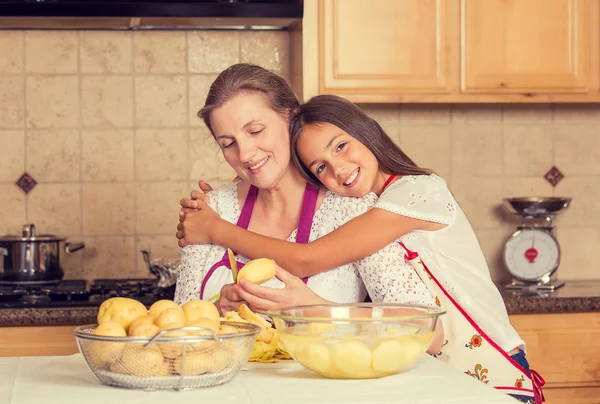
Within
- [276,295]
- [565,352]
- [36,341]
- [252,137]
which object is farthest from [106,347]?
[565,352]

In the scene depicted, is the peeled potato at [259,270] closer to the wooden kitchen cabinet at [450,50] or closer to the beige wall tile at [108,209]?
the wooden kitchen cabinet at [450,50]

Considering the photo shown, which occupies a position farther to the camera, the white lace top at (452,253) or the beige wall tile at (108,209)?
the beige wall tile at (108,209)

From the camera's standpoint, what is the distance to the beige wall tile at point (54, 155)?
311 cm

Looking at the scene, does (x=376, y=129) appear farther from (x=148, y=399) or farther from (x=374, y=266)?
(x=148, y=399)

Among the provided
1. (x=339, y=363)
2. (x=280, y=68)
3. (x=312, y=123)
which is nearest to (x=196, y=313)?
(x=339, y=363)

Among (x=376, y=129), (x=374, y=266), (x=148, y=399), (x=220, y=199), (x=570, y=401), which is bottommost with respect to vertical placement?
(x=570, y=401)

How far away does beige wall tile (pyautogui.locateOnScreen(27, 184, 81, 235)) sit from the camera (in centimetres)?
311

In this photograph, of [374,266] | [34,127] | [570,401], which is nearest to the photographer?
[374,266]

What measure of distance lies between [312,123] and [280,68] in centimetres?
123

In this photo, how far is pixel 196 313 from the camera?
129 cm

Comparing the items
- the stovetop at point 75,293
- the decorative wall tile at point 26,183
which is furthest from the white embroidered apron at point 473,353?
the decorative wall tile at point 26,183

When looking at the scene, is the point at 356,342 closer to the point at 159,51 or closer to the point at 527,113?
the point at 159,51

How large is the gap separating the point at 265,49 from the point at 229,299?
5.45 ft

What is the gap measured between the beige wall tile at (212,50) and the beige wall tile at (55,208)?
0.60 m
